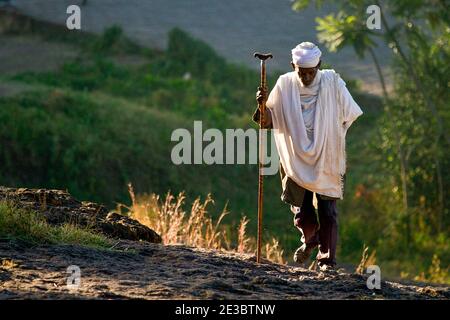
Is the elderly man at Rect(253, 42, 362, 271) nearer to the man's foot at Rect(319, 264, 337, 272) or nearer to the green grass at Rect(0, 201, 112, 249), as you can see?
the man's foot at Rect(319, 264, 337, 272)

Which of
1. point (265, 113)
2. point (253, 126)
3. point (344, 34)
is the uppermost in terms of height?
point (344, 34)

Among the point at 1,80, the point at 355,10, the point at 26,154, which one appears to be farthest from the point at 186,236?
the point at 1,80

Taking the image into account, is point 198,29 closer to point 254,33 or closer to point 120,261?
point 254,33

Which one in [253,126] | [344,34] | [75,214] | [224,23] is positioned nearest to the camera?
[75,214]

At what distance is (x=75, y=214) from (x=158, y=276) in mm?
1695

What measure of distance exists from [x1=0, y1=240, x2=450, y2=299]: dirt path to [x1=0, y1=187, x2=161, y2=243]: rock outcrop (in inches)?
17.9

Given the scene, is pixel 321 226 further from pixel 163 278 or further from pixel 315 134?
pixel 163 278

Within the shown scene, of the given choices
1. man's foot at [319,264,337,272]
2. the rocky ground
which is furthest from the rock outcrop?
man's foot at [319,264,337,272]

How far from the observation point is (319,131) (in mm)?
9508

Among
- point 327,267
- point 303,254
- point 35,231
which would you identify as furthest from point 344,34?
point 35,231

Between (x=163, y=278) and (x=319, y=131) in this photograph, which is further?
(x=319, y=131)

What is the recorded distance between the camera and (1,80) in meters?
22.0

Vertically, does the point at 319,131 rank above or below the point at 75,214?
above

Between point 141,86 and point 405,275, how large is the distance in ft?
25.8
